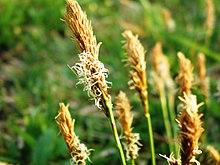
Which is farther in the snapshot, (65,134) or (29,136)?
(29,136)

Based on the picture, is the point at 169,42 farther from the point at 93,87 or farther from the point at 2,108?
the point at 93,87

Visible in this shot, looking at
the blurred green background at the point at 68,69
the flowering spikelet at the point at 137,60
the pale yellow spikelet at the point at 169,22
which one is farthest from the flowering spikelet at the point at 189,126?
the pale yellow spikelet at the point at 169,22

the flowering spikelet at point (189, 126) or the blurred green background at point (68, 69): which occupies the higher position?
the blurred green background at point (68, 69)

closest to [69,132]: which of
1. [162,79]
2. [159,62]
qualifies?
[159,62]

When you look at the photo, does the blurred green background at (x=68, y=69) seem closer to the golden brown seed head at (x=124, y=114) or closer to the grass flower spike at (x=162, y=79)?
the grass flower spike at (x=162, y=79)

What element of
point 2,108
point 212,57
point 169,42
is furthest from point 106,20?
point 2,108

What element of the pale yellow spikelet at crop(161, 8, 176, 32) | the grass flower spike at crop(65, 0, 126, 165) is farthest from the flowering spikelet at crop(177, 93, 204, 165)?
the pale yellow spikelet at crop(161, 8, 176, 32)

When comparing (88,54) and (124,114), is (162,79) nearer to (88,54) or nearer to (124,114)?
(124,114)
